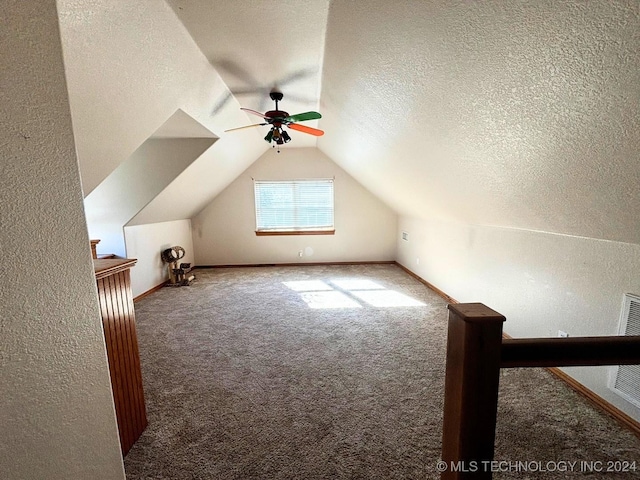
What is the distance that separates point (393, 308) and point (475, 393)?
280 centimetres

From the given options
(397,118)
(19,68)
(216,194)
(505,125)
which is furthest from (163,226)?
(505,125)

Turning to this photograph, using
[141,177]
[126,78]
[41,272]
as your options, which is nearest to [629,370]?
[41,272]

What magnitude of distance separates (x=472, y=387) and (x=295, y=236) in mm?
5048

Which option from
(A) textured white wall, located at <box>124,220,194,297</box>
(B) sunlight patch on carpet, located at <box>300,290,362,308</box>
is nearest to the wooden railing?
(B) sunlight patch on carpet, located at <box>300,290,362,308</box>

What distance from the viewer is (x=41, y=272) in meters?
0.68

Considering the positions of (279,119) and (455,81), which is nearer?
(455,81)

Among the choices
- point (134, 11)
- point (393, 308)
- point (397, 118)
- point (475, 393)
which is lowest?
point (393, 308)

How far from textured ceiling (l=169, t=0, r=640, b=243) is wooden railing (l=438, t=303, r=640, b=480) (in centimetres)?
84

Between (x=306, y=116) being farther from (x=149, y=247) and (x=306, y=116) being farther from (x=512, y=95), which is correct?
(x=149, y=247)

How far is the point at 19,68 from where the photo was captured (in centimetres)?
62

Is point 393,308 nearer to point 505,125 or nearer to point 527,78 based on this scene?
point 505,125

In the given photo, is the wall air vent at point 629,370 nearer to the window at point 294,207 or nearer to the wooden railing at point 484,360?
the wooden railing at point 484,360

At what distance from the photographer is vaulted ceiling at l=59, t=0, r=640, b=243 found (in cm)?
94

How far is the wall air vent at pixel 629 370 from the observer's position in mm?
1509
